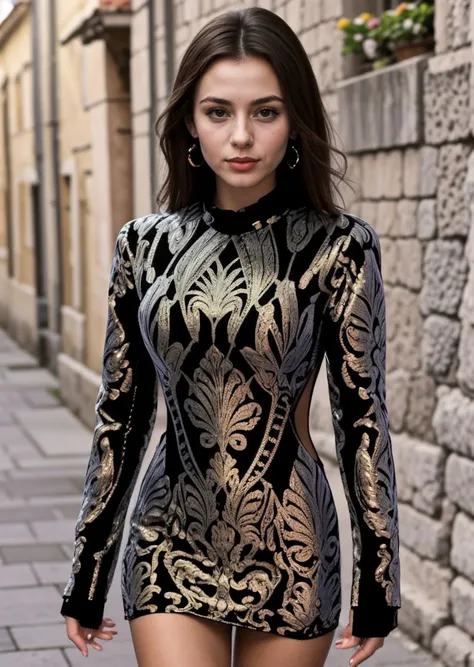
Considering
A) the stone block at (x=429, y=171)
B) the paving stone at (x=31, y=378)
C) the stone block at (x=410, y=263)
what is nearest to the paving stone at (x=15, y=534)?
the stone block at (x=410, y=263)

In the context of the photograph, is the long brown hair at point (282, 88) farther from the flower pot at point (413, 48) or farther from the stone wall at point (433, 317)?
the flower pot at point (413, 48)

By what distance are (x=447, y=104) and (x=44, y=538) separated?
3546 millimetres

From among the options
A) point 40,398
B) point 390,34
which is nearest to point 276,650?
point 390,34

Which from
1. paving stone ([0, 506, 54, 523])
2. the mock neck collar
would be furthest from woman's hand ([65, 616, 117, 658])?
paving stone ([0, 506, 54, 523])

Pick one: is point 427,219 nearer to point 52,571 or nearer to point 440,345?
point 440,345

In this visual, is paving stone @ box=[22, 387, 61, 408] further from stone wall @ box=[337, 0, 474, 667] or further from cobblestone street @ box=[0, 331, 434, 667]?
stone wall @ box=[337, 0, 474, 667]

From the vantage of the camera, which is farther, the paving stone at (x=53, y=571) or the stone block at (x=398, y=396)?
the paving stone at (x=53, y=571)

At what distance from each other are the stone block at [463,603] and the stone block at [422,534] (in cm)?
19

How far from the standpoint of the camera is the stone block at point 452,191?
507 centimetres

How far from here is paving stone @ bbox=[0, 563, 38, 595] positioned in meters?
6.51

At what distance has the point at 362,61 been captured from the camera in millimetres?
6867

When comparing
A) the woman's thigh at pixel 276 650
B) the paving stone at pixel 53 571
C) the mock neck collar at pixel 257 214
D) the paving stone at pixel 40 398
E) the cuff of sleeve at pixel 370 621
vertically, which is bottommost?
the paving stone at pixel 40 398

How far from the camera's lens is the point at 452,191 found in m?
5.19

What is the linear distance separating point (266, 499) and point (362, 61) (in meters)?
4.69
